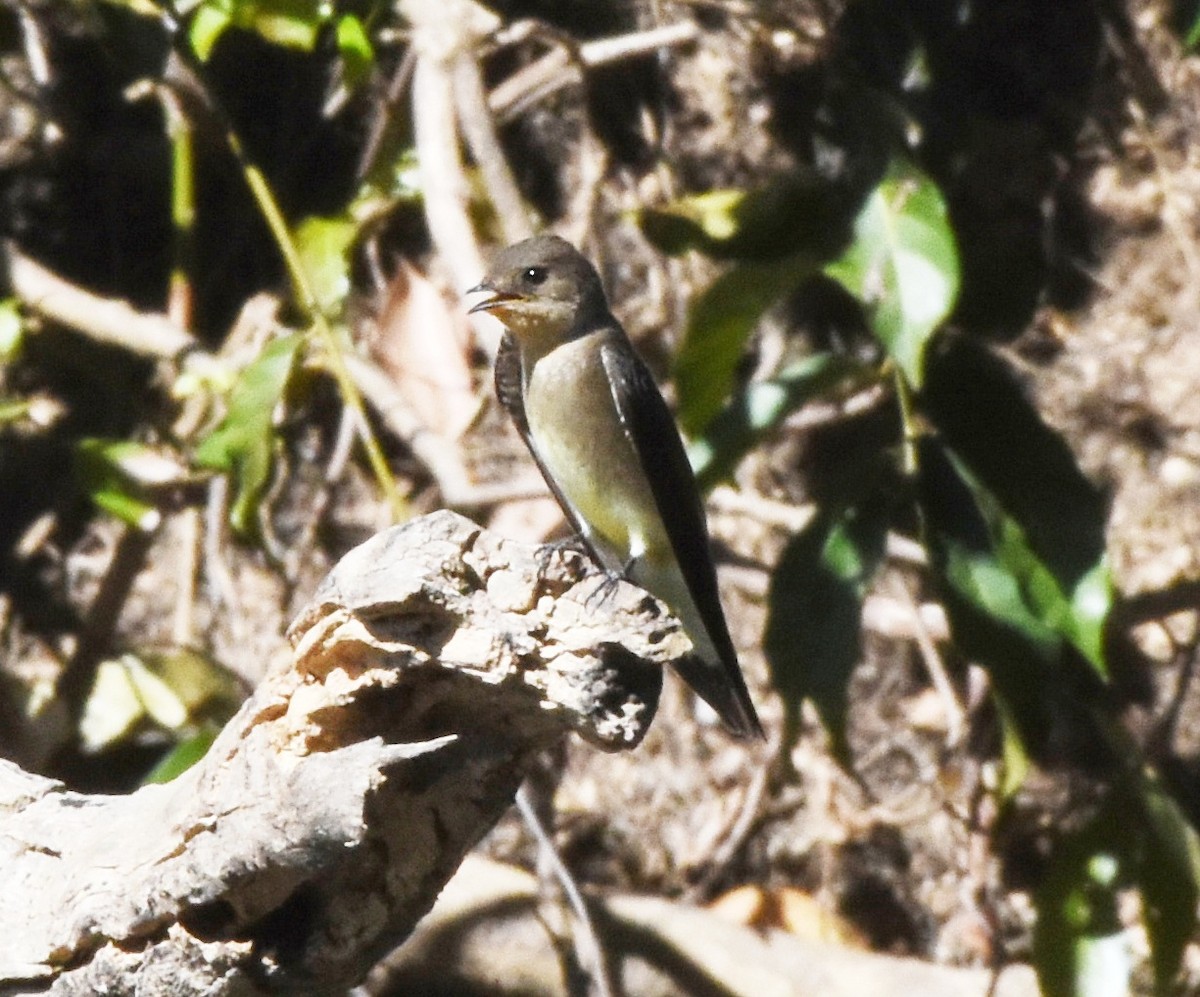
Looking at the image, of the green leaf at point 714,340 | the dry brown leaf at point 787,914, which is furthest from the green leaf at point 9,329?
the dry brown leaf at point 787,914

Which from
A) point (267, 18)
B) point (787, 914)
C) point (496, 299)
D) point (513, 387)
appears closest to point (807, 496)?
point (787, 914)

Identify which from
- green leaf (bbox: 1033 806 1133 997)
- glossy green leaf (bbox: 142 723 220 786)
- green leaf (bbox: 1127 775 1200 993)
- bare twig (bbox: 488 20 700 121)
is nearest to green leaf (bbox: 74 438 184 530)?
glossy green leaf (bbox: 142 723 220 786)

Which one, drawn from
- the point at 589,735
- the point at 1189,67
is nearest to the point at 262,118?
the point at 1189,67

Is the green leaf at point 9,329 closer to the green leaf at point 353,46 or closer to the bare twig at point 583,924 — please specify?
the green leaf at point 353,46

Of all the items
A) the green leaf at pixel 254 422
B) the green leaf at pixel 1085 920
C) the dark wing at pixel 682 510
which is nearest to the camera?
the dark wing at pixel 682 510

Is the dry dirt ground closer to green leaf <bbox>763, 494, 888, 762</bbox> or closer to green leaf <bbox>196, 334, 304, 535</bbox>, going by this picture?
green leaf <bbox>196, 334, 304, 535</bbox>

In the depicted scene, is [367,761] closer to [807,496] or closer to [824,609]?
[824,609]

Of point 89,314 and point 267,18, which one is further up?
point 267,18
